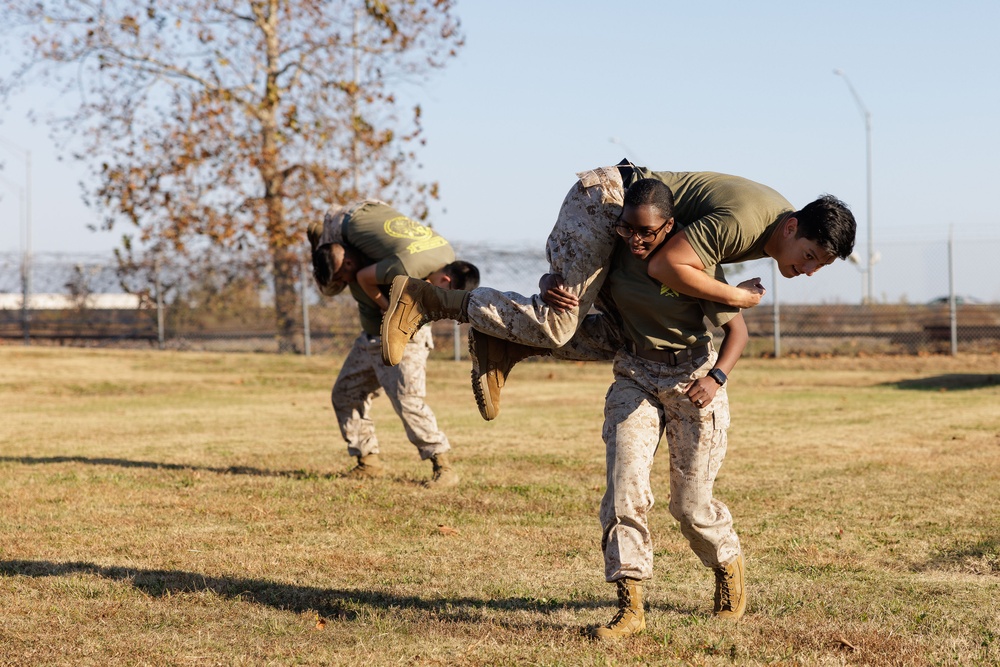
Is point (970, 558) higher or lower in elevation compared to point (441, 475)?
lower

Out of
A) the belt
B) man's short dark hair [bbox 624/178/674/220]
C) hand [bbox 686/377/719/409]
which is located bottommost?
hand [bbox 686/377/719/409]

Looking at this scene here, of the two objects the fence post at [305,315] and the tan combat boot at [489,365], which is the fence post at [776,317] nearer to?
the fence post at [305,315]

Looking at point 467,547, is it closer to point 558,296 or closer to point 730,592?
point 730,592

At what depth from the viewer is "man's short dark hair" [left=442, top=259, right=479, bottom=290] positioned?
741cm

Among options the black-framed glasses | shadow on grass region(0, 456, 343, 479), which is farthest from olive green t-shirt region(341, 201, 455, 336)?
the black-framed glasses

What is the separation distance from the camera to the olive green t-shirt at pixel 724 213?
427cm

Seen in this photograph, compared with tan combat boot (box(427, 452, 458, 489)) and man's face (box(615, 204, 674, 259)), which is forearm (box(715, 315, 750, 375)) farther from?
tan combat boot (box(427, 452, 458, 489))

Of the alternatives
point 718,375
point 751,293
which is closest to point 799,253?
point 751,293

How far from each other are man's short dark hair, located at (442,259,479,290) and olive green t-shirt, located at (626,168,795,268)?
113 inches

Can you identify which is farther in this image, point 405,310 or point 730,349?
point 405,310

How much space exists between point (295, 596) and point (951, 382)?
14520 mm

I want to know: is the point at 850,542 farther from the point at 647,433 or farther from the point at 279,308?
the point at 279,308

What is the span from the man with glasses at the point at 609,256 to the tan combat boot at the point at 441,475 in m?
3.09

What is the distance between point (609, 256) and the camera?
4.64 m
